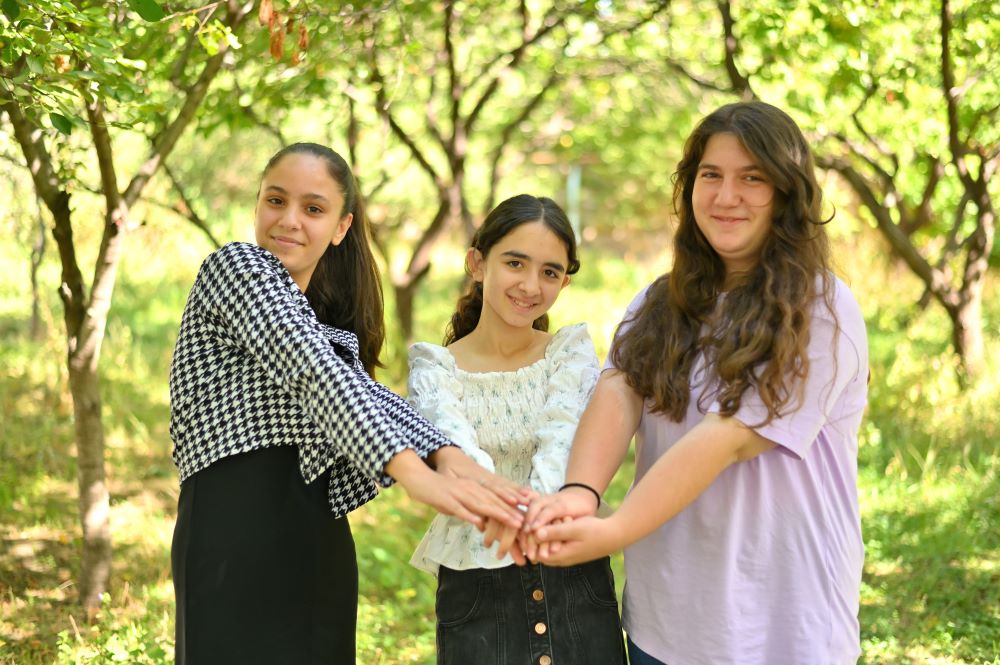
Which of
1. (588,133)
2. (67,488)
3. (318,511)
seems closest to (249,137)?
(588,133)

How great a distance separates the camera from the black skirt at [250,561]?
7.33ft

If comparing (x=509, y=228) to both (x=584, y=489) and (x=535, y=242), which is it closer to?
(x=535, y=242)

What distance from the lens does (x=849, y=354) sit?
81.4 inches

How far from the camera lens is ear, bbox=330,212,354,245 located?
256cm

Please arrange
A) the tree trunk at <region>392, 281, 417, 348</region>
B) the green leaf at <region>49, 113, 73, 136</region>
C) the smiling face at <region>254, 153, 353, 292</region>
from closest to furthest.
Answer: the smiling face at <region>254, 153, 353, 292</region> → the green leaf at <region>49, 113, 73, 136</region> → the tree trunk at <region>392, 281, 417, 348</region>

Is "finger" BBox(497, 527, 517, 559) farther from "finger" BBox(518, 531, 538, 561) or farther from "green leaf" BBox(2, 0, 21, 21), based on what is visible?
"green leaf" BBox(2, 0, 21, 21)

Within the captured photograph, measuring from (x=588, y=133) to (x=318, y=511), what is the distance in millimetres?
7907

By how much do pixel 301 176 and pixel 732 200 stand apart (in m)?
1.01

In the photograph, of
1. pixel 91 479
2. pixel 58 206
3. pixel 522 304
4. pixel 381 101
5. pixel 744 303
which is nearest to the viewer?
pixel 744 303

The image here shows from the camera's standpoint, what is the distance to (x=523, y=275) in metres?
2.64

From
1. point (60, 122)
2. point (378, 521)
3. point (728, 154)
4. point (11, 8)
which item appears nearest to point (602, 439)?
point (728, 154)

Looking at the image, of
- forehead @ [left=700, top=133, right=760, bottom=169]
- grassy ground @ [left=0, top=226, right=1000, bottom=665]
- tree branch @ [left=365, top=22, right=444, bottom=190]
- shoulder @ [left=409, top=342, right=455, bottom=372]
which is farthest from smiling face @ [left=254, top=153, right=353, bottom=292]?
tree branch @ [left=365, top=22, right=444, bottom=190]

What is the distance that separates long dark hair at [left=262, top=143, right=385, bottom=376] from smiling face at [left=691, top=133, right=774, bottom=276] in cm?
88

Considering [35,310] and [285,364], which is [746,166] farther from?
[35,310]
